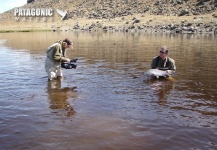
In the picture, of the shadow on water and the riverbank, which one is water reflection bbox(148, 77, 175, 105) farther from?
the riverbank

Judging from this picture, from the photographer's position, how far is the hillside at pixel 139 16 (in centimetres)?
6378

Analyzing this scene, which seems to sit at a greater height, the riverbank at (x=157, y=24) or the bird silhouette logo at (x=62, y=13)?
the bird silhouette logo at (x=62, y=13)

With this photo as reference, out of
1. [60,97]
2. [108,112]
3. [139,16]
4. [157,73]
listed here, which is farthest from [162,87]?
[139,16]

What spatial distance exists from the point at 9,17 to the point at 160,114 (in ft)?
438

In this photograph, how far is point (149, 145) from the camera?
6328 mm

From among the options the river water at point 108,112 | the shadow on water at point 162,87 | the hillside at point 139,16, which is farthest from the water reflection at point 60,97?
the hillside at point 139,16

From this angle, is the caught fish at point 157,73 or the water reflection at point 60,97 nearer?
the water reflection at point 60,97

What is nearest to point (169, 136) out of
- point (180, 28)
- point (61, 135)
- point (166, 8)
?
point (61, 135)

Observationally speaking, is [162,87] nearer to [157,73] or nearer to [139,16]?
[157,73]

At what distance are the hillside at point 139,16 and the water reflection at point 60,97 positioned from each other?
161ft

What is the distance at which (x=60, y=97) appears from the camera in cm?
1020

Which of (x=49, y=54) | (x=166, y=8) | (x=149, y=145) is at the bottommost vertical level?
(x=149, y=145)

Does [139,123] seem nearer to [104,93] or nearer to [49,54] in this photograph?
[104,93]

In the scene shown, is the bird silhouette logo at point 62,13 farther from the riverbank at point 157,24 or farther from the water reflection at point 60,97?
the water reflection at point 60,97
